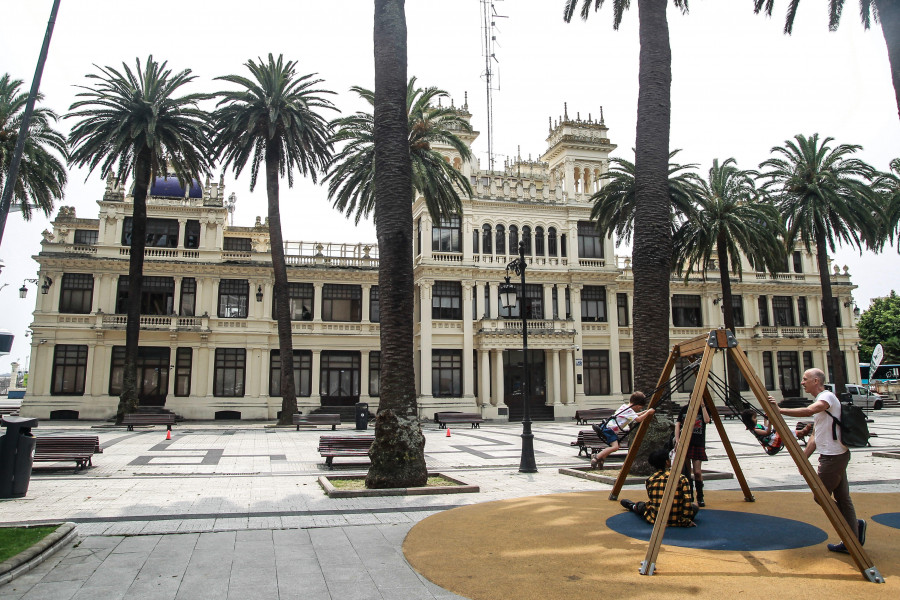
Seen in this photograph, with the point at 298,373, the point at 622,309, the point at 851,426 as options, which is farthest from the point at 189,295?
the point at 851,426

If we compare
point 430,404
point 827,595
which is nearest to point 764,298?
point 430,404

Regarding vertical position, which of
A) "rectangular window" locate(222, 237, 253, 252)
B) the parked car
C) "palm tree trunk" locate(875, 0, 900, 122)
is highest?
"rectangular window" locate(222, 237, 253, 252)

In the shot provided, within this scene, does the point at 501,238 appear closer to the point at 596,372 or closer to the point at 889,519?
the point at 596,372

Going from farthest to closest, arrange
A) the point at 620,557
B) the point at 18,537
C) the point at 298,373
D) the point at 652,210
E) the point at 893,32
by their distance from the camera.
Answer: the point at 298,373
the point at 652,210
the point at 893,32
the point at 18,537
the point at 620,557

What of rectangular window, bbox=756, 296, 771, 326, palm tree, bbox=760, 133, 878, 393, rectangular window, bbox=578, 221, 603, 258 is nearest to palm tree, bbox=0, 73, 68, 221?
rectangular window, bbox=578, 221, 603, 258

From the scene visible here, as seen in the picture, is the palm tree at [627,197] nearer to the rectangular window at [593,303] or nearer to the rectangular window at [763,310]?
the rectangular window at [593,303]

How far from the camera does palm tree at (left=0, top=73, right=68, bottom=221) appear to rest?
106 feet

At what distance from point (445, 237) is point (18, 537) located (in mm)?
34688

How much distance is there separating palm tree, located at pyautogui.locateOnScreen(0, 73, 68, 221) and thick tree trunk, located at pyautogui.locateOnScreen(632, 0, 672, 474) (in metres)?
31.5

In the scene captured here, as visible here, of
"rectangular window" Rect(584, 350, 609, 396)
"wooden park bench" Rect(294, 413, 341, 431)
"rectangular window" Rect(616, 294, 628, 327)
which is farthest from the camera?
"rectangular window" Rect(616, 294, 628, 327)

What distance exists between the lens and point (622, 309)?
4653 centimetres

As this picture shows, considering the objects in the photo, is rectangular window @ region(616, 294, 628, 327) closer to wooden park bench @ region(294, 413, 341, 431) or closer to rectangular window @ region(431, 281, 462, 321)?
rectangular window @ region(431, 281, 462, 321)

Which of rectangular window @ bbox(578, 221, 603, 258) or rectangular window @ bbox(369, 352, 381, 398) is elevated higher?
rectangular window @ bbox(578, 221, 603, 258)

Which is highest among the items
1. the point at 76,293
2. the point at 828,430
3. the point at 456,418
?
the point at 76,293
